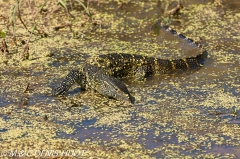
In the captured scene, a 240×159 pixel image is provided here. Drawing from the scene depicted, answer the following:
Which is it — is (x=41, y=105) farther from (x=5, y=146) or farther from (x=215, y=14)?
(x=215, y=14)

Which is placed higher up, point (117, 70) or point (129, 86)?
point (117, 70)

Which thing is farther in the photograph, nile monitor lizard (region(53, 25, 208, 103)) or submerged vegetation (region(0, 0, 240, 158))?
nile monitor lizard (region(53, 25, 208, 103))

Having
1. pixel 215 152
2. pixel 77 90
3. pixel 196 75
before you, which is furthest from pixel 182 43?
pixel 215 152

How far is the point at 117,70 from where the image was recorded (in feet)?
30.7

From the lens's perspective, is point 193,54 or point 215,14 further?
point 215,14

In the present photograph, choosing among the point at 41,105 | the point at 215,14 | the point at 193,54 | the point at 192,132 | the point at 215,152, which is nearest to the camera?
the point at 215,152

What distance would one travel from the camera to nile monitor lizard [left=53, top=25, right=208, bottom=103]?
8500mm

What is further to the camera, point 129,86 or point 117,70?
point 117,70

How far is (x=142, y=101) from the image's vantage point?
8.38m

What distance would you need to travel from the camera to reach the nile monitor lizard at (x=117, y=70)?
27.9ft

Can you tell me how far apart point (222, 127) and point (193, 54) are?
3.08 meters

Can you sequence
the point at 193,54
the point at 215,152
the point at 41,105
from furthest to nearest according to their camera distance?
the point at 193,54 < the point at 41,105 < the point at 215,152

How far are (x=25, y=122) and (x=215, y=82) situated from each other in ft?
10.4

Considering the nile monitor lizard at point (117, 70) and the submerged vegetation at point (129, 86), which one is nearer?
the submerged vegetation at point (129, 86)
